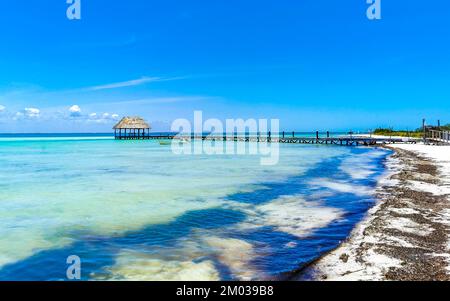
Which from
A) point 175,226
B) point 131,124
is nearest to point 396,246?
point 175,226

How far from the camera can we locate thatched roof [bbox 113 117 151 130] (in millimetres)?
61484

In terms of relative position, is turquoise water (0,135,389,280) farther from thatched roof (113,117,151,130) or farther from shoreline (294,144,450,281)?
thatched roof (113,117,151,130)

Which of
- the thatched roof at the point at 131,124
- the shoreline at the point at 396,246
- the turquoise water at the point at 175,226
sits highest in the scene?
the thatched roof at the point at 131,124

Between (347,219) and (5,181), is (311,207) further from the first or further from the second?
(5,181)

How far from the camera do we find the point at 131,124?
202 ft

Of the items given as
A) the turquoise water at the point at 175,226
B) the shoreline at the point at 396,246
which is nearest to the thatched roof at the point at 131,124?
the turquoise water at the point at 175,226

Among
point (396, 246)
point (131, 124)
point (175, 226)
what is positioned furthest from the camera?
point (131, 124)

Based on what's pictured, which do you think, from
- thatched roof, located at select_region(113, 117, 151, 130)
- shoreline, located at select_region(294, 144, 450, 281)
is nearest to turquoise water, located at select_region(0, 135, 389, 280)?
shoreline, located at select_region(294, 144, 450, 281)

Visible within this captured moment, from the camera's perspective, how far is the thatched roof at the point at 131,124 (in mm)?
61484

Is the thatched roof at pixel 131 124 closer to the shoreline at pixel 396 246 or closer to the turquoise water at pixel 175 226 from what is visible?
the turquoise water at pixel 175 226

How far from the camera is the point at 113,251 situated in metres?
5.93

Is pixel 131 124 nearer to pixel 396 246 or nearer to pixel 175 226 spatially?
pixel 175 226
